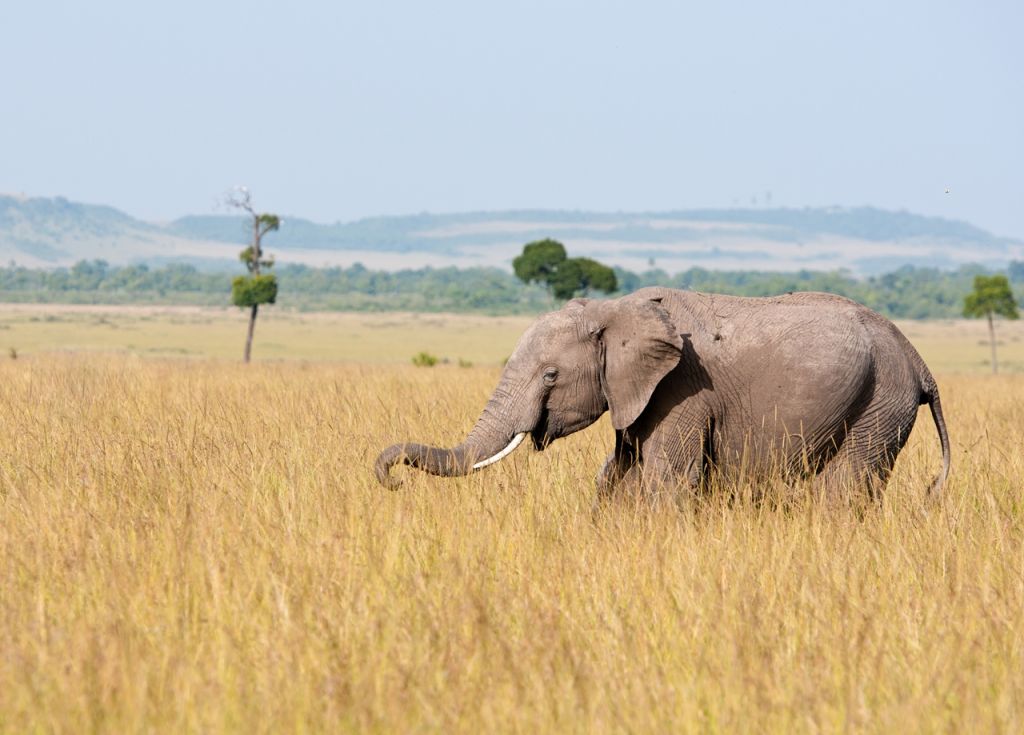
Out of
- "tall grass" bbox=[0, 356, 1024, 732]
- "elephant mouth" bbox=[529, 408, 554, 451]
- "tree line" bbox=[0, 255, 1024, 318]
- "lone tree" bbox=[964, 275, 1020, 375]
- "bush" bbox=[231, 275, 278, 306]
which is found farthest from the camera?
"tree line" bbox=[0, 255, 1024, 318]

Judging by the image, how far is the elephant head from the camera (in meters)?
6.32

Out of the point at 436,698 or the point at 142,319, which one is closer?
the point at 436,698

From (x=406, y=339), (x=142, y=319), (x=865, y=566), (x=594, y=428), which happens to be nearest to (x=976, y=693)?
(x=865, y=566)

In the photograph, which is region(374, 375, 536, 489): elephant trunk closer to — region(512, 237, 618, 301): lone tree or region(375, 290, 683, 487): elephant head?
region(375, 290, 683, 487): elephant head

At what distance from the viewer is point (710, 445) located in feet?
22.3

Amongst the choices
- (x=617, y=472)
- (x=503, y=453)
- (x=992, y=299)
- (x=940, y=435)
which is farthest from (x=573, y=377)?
(x=992, y=299)

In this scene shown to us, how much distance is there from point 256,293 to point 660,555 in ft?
124

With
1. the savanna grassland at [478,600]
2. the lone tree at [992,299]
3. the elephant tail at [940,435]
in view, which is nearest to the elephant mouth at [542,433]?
the savanna grassland at [478,600]

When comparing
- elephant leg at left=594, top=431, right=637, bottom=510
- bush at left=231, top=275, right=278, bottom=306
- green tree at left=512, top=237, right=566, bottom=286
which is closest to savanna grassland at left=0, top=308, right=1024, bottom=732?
elephant leg at left=594, top=431, right=637, bottom=510

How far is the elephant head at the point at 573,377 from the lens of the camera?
6324mm

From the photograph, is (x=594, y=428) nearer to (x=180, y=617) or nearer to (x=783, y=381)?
(x=783, y=381)

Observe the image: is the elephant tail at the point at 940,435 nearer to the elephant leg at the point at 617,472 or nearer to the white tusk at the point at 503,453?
the elephant leg at the point at 617,472

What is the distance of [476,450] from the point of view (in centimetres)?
641

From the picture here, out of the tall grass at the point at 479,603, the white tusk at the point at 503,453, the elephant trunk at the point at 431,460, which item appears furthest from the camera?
the white tusk at the point at 503,453
